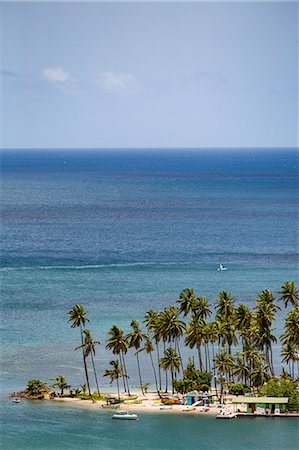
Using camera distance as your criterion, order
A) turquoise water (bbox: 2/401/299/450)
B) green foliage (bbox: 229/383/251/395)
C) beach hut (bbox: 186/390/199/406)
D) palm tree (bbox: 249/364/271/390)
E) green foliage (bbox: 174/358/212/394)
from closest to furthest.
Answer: turquoise water (bbox: 2/401/299/450)
beach hut (bbox: 186/390/199/406)
green foliage (bbox: 229/383/251/395)
palm tree (bbox: 249/364/271/390)
green foliage (bbox: 174/358/212/394)

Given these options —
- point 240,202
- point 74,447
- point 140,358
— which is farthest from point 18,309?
point 240,202

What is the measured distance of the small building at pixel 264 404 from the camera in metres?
39.7

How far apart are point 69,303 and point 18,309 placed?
113 inches

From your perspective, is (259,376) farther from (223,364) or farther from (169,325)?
(169,325)

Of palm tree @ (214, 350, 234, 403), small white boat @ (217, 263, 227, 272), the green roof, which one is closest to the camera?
the green roof

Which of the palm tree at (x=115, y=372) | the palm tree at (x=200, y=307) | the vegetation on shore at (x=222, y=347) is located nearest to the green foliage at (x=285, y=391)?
the vegetation on shore at (x=222, y=347)

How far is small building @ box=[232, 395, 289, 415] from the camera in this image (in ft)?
130

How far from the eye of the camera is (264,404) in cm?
3981

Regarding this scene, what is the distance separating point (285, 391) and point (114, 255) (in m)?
37.4

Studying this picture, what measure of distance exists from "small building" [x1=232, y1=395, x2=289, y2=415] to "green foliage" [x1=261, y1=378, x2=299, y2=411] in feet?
0.94

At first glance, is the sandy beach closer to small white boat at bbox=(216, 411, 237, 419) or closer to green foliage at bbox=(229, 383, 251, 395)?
small white boat at bbox=(216, 411, 237, 419)

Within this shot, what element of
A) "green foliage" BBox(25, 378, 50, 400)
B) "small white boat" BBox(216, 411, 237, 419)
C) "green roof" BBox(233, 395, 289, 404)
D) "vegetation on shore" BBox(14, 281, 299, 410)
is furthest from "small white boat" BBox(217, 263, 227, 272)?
"small white boat" BBox(216, 411, 237, 419)

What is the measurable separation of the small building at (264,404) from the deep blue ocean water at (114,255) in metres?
0.91

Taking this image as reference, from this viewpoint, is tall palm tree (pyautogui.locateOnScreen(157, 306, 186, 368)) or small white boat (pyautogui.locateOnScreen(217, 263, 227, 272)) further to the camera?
small white boat (pyautogui.locateOnScreen(217, 263, 227, 272))
